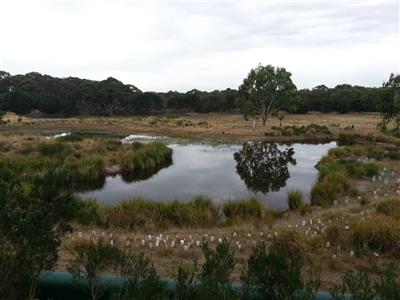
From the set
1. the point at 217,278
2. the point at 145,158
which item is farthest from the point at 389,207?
the point at 145,158

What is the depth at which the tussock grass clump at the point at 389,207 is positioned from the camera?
39.1ft

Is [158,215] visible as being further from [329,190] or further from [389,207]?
[329,190]

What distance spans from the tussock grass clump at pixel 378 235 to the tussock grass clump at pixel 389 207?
129 cm

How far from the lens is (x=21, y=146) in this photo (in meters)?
29.3

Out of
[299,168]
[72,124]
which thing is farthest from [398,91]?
[72,124]

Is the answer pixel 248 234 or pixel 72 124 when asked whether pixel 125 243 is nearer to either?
pixel 248 234

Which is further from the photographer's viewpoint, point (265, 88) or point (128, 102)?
point (128, 102)

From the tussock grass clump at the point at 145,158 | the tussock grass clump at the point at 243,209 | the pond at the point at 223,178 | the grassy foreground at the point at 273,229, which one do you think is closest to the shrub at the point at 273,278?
the grassy foreground at the point at 273,229

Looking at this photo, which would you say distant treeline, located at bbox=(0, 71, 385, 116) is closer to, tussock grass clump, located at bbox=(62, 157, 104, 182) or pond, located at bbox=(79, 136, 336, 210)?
pond, located at bbox=(79, 136, 336, 210)

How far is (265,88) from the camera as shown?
55.2m

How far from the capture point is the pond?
66.7 feet

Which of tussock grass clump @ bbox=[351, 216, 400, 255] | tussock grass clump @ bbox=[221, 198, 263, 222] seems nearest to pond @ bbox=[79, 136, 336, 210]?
tussock grass clump @ bbox=[221, 198, 263, 222]

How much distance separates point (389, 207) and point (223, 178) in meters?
13.3

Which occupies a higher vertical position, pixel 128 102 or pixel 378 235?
pixel 128 102
